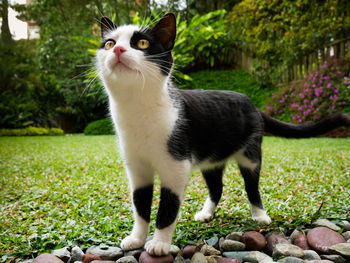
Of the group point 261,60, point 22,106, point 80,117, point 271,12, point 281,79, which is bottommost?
point 80,117

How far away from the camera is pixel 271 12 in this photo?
5.41 metres

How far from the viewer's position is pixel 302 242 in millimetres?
1619

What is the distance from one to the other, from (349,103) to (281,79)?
10.8ft

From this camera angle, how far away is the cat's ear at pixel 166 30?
→ 1572 mm

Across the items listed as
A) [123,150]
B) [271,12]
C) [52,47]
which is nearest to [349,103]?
[271,12]

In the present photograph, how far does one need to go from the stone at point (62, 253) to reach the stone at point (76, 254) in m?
0.02

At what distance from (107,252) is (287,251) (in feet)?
3.14

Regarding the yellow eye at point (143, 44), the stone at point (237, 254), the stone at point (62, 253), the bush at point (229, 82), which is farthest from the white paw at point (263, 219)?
the bush at point (229, 82)

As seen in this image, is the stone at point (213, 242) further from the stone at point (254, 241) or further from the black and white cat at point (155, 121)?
the black and white cat at point (155, 121)

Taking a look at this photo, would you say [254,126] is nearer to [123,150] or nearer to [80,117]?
[123,150]

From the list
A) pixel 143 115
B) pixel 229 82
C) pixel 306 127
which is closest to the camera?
pixel 143 115

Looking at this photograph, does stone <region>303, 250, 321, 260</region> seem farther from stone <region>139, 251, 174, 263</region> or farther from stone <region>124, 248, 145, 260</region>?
stone <region>124, 248, 145, 260</region>

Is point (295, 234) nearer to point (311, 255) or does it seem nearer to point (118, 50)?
point (311, 255)

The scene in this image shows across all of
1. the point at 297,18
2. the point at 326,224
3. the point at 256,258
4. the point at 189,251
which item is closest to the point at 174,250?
the point at 189,251
